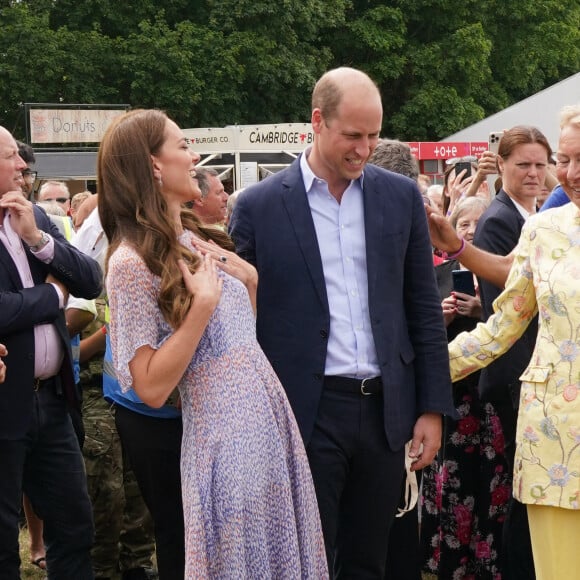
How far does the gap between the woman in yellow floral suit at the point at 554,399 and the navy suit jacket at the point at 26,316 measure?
1.78 m

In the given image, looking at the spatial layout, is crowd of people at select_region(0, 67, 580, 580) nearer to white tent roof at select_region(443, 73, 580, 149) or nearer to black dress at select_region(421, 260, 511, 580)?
black dress at select_region(421, 260, 511, 580)

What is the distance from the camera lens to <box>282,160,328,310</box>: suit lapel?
3.41m

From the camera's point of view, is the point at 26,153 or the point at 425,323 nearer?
the point at 425,323

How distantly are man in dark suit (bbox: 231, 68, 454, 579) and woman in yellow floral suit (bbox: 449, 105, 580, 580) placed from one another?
1.06 feet

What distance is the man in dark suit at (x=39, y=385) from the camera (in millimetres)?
3959

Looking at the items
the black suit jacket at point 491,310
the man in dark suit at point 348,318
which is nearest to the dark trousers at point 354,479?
the man in dark suit at point 348,318

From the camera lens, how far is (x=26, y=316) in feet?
12.9

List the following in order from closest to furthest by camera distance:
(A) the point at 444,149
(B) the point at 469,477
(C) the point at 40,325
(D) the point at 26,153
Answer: (C) the point at 40,325
(B) the point at 469,477
(D) the point at 26,153
(A) the point at 444,149

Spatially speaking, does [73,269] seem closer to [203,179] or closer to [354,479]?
[354,479]

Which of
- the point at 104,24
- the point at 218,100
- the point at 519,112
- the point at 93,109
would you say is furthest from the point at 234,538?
the point at 104,24

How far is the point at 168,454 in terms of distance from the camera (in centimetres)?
377

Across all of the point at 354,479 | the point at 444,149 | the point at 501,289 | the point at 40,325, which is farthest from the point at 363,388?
the point at 444,149

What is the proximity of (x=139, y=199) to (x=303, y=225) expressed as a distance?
1.94 ft

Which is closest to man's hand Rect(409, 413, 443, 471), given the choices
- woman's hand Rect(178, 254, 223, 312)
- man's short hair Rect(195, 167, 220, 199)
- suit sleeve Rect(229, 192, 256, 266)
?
suit sleeve Rect(229, 192, 256, 266)
